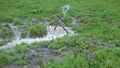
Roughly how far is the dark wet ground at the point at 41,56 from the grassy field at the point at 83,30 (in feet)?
0.70

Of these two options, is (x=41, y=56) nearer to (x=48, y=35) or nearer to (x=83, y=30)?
(x=48, y=35)

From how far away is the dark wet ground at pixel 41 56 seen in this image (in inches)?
428

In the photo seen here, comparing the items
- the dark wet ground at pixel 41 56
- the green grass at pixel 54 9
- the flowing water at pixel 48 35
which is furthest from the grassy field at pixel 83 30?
the flowing water at pixel 48 35

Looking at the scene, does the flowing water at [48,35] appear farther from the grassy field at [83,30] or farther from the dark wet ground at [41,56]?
the dark wet ground at [41,56]

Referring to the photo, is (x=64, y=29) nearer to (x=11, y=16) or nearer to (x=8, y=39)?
(x=8, y=39)

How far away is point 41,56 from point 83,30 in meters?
4.08

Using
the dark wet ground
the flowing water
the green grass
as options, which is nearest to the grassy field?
the green grass

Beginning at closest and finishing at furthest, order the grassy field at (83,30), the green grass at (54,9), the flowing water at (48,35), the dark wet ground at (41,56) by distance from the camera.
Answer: the grassy field at (83,30), the dark wet ground at (41,56), the flowing water at (48,35), the green grass at (54,9)

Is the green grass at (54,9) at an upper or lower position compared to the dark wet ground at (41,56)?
lower

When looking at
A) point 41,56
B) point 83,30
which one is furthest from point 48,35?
point 41,56

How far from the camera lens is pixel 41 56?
1162cm

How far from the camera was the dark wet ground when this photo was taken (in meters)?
10.9

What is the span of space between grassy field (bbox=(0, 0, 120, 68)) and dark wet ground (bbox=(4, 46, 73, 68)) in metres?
0.21

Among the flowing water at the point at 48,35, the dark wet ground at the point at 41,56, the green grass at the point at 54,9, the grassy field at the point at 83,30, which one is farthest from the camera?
the green grass at the point at 54,9
